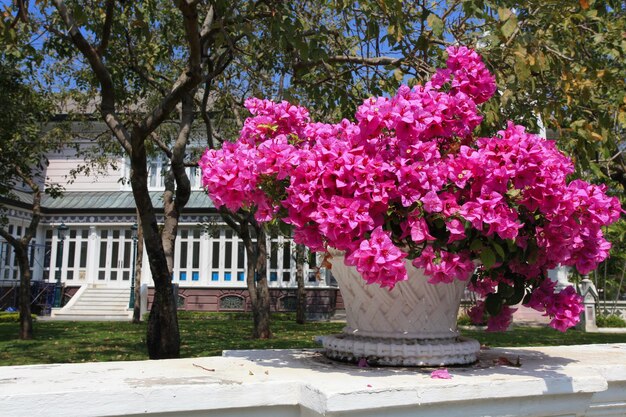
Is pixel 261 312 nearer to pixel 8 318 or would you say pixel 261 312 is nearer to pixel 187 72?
pixel 187 72

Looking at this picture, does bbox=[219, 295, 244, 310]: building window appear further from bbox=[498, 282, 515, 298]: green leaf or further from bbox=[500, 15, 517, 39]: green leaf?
bbox=[498, 282, 515, 298]: green leaf

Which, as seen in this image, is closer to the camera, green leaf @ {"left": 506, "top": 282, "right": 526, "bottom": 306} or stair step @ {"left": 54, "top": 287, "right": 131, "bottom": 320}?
green leaf @ {"left": 506, "top": 282, "right": 526, "bottom": 306}

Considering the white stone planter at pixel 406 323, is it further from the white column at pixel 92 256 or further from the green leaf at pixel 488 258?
the white column at pixel 92 256

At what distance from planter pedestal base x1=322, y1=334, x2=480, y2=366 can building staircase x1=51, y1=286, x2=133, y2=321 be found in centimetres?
2291

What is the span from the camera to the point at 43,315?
2555 centimetres

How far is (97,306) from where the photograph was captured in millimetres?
26172

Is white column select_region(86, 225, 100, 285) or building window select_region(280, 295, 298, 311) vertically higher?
white column select_region(86, 225, 100, 285)

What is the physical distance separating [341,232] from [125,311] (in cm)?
2492

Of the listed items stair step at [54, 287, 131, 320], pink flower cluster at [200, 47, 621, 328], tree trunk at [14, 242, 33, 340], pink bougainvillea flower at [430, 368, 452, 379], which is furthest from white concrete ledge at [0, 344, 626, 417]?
stair step at [54, 287, 131, 320]

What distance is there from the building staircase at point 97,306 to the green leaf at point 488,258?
2338 cm

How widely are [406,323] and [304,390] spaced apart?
623 millimetres

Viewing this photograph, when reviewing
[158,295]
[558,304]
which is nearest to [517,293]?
[558,304]

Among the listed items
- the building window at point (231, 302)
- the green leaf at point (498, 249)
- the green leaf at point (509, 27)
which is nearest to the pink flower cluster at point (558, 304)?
the green leaf at point (498, 249)

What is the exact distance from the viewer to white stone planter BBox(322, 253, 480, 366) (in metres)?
2.28
